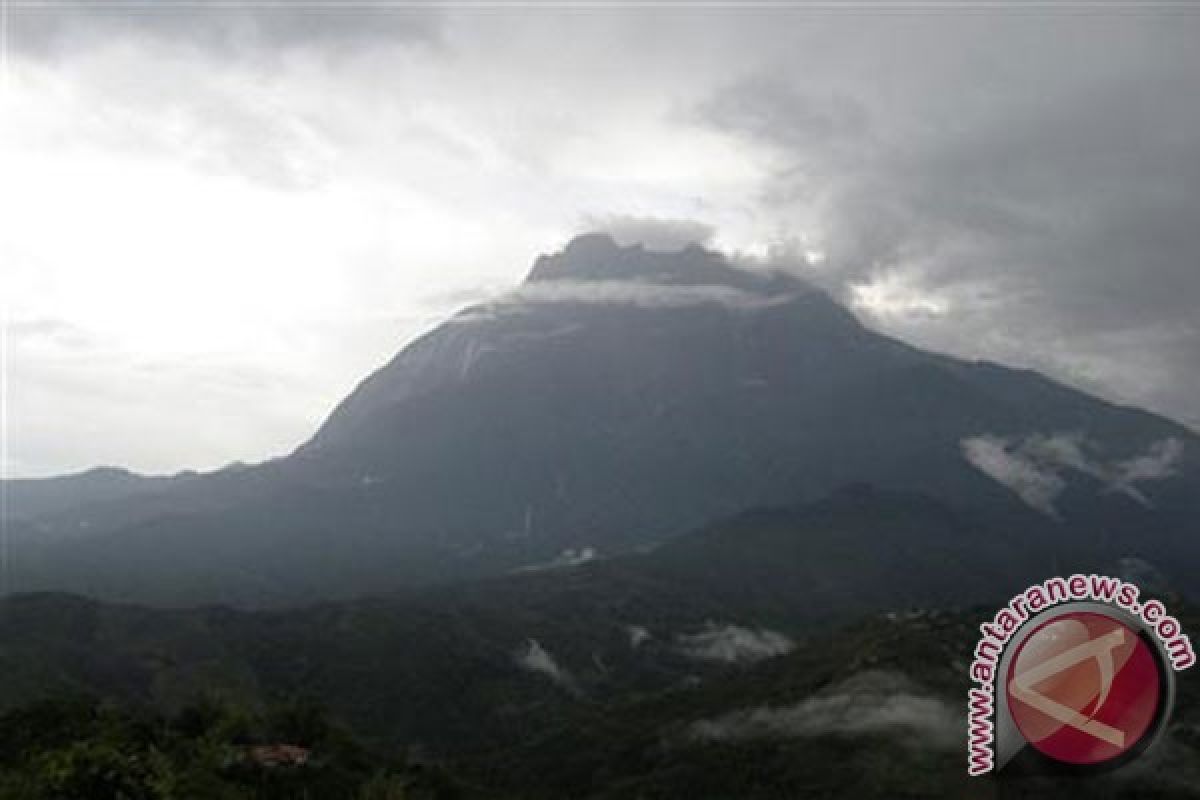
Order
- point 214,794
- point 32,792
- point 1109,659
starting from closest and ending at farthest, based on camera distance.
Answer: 1. point 1109,659
2. point 32,792
3. point 214,794

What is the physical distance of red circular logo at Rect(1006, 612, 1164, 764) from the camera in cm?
3534

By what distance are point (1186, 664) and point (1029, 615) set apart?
456 cm

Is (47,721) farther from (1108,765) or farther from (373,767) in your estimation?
(1108,765)

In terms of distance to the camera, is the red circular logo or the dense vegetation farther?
the dense vegetation

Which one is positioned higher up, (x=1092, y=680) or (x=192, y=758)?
(x=1092, y=680)

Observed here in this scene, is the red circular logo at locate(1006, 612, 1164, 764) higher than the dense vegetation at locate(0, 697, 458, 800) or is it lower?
higher

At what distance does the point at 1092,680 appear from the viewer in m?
35.6

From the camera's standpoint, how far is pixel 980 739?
38219mm

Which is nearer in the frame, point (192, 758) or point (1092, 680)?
point (1092, 680)

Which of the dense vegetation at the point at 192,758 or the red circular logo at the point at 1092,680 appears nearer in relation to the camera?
the red circular logo at the point at 1092,680

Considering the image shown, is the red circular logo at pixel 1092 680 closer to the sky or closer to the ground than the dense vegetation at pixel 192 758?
closer to the sky

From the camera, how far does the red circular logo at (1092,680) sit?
35.3 meters

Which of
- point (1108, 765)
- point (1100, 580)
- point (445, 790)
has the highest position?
point (1100, 580)

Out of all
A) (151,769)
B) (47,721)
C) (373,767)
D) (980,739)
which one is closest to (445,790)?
(373,767)
